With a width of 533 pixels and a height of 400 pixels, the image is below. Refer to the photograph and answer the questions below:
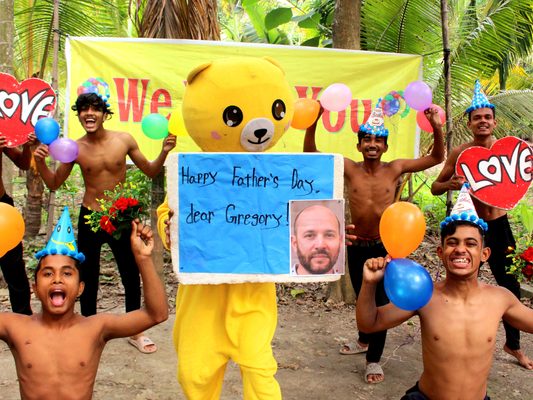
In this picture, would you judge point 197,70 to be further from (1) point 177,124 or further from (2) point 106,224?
(2) point 106,224

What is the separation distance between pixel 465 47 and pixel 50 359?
596 centimetres

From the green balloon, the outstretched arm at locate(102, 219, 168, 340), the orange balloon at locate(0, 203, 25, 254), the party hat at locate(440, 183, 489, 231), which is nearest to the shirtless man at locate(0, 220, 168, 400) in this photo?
the outstretched arm at locate(102, 219, 168, 340)

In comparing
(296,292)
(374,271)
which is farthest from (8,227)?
(296,292)

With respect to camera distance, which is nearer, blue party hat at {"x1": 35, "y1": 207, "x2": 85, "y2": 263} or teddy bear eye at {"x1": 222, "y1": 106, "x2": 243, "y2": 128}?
blue party hat at {"x1": 35, "y1": 207, "x2": 85, "y2": 263}

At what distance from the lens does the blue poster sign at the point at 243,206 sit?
2479 millimetres

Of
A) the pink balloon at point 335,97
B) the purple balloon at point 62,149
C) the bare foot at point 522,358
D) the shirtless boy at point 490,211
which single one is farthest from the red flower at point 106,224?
the bare foot at point 522,358

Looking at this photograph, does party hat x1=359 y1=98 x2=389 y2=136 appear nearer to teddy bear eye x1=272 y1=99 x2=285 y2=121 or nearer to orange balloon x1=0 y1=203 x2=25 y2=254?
teddy bear eye x1=272 y1=99 x2=285 y2=121

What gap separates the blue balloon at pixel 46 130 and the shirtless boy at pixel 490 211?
2.91 metres

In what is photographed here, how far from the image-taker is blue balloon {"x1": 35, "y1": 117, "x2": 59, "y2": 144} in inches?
129

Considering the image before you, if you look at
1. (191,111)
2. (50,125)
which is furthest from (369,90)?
(50,125)

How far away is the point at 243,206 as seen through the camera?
2.50m

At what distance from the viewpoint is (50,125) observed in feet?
10.8

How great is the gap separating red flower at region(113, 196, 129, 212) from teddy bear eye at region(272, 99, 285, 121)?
1.57 m

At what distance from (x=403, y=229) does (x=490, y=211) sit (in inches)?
68.8
